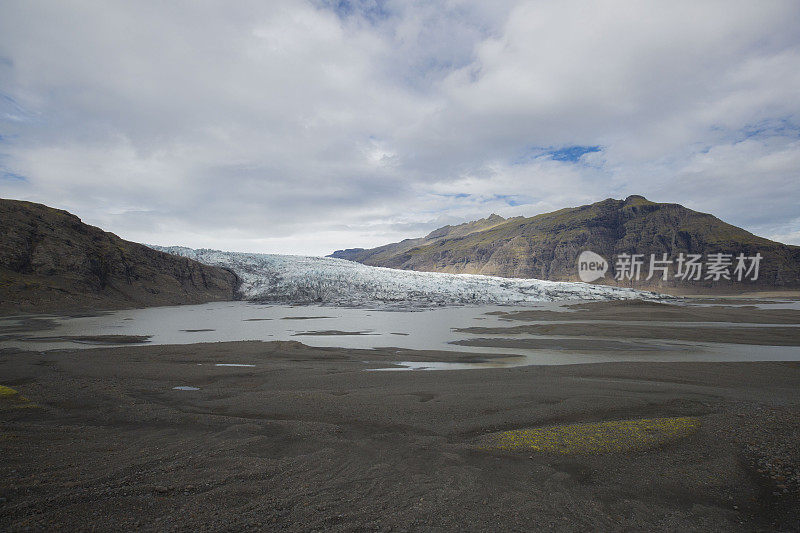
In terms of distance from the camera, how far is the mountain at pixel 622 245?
74812 mm

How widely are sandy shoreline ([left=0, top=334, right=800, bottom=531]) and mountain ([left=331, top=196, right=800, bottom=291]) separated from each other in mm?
87220

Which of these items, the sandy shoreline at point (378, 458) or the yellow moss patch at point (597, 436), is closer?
the sandy shoreline at point (378, 458)

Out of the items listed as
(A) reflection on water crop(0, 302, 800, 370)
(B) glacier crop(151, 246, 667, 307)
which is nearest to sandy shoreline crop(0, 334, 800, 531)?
(A) reflection on water crop(0, 302, 800, 370)

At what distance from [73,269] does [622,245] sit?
112m

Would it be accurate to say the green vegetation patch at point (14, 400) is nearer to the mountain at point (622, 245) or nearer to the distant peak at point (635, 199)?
the mountain at point (622, 245)

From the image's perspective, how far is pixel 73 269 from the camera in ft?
87.6

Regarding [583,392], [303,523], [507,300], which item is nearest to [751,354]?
[583,392]

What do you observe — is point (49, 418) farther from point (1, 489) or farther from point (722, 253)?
point (722, 253)

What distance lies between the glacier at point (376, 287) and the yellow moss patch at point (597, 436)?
31077 mm

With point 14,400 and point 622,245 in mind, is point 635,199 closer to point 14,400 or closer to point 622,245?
point 622,245

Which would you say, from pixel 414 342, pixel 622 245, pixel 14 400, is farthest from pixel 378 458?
pixel 622 245

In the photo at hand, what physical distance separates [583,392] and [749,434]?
2017 millimetres

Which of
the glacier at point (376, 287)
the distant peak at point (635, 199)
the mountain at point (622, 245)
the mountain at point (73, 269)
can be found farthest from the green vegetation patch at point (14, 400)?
the distant peak at point (635, 199)

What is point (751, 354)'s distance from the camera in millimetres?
9992
